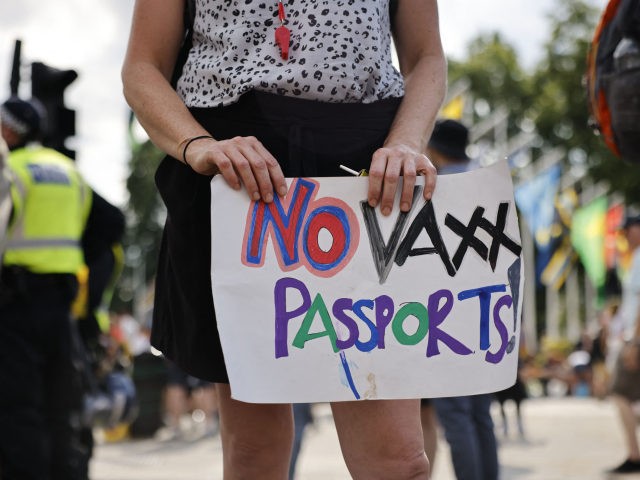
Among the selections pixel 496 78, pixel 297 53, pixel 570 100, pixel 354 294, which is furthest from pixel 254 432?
pixel 496 78

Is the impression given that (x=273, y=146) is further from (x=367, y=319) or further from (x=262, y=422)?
(x=262, y=422)

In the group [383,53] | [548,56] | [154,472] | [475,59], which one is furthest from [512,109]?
[383,53]

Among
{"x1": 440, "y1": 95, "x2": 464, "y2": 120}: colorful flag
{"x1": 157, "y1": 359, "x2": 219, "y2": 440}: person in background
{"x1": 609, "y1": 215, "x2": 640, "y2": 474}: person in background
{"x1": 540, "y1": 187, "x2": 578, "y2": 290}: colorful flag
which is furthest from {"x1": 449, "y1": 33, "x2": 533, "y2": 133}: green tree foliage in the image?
{"x1": 609, "y1": 215, "x2": 640, "y2": 474}: person in background

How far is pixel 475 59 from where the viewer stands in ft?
167

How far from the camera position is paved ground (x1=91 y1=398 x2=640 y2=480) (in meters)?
7.91

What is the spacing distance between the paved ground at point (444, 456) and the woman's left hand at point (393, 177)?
5558mm

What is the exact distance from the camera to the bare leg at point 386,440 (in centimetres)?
218

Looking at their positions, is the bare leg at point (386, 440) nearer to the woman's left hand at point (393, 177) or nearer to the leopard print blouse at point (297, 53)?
the woman's left hand at point (393, 177)

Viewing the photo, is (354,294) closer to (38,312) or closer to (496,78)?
(38,312)

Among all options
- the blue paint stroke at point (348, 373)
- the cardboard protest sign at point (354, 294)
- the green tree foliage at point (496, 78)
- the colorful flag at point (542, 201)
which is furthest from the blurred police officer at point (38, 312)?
the green tree foliage at point (496, 78)

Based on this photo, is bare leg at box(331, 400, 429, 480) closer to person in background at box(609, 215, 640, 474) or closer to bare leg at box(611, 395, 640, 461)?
person in background at box(609, 215, 640, 474)

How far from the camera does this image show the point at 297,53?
2277 millimetres

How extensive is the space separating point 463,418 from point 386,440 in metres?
3.04

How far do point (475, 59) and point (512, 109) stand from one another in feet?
10.2
